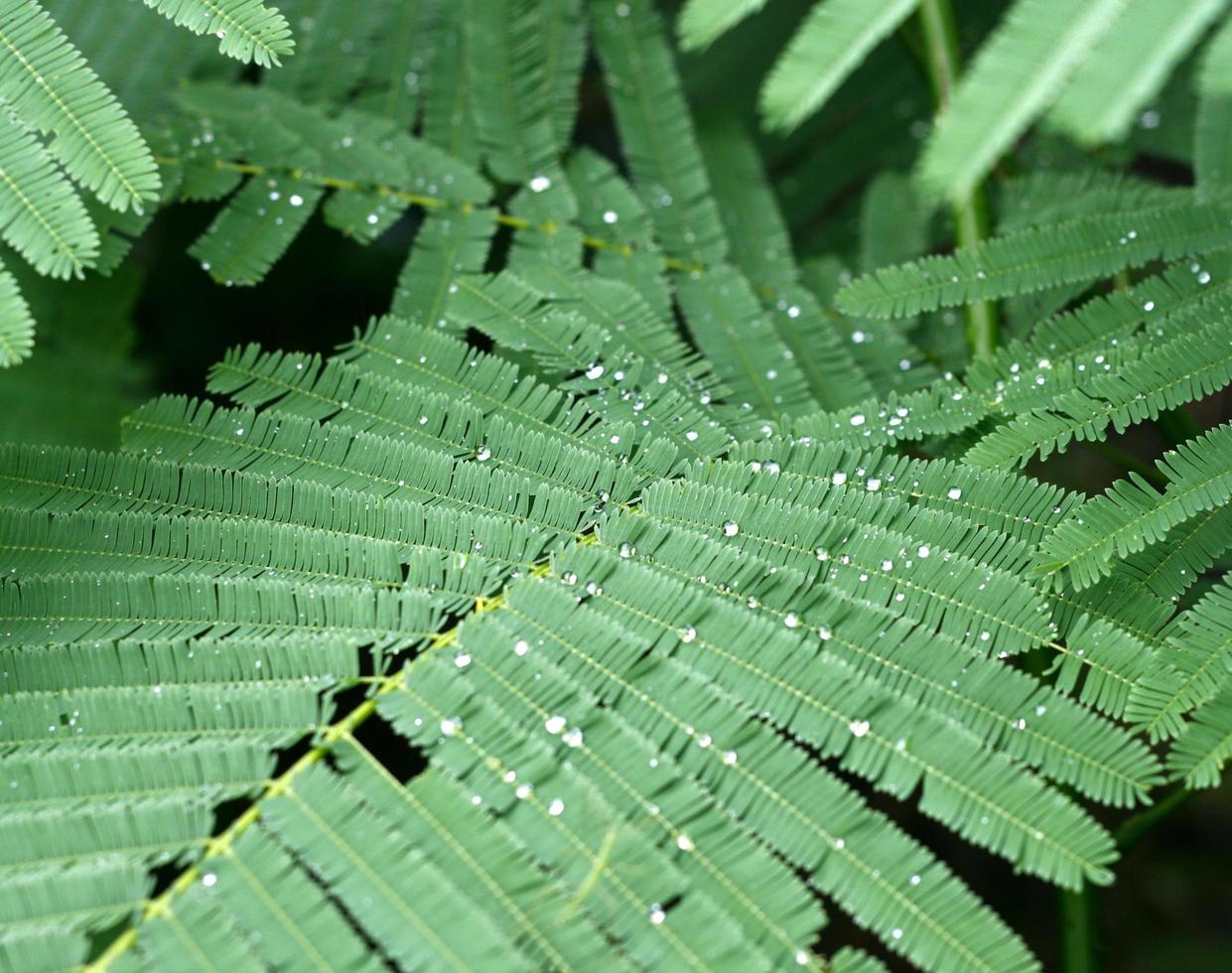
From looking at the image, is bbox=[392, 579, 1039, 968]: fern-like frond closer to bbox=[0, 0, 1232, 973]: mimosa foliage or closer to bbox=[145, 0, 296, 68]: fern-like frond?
bbox=[0, 0, 1232, 973]: mimosa foliage

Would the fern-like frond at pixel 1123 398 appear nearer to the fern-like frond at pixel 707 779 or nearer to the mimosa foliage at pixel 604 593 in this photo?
the mimosa foliage at pixel 604 593

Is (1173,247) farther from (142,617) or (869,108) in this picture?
(142,617)

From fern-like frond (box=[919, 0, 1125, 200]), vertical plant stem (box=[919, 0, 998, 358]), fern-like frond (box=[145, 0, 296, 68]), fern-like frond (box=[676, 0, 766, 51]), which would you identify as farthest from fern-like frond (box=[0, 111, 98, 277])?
vertical plant stem (box=[919, 0, 998, 358])

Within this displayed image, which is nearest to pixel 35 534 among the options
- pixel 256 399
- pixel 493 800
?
pixel 256 399

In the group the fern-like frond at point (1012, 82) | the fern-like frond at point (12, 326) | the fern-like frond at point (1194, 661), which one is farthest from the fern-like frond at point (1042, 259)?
the fern-like frond at point (12, 326)

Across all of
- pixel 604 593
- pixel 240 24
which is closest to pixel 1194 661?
pixel 604 593

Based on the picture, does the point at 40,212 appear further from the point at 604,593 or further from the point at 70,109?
the point at 604,593
